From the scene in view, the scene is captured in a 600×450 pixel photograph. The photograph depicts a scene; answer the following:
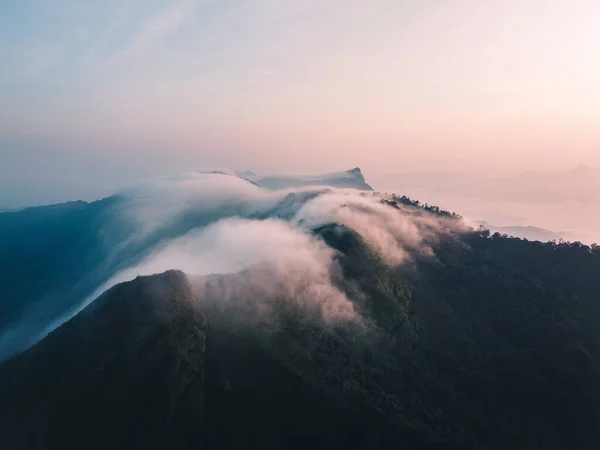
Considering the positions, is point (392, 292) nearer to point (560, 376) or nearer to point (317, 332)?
point (317, 332)

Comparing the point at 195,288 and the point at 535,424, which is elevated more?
the point at 195,288

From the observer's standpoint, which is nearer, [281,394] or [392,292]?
[281,394]

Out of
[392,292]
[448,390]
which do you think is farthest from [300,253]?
[448,390]

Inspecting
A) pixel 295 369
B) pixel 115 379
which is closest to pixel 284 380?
pixel 295 369

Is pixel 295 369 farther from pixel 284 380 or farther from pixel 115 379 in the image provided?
pixel 115 379

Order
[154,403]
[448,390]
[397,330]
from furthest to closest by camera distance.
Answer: [397,330]
[448,390]
[154,403]

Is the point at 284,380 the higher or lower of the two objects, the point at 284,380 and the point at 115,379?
the lower

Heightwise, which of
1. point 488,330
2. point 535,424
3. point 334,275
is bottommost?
point 535,424

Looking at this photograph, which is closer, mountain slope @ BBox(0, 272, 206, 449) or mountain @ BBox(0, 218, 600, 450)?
mountain slope @ BBox(0, 272, 206, 449)

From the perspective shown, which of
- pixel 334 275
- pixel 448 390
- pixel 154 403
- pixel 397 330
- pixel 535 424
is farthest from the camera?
pixel 334 275

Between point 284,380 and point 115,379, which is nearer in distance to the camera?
point 115,379

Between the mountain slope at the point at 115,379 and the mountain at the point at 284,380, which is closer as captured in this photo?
the mountain slope at the point at 115,379
